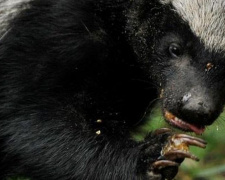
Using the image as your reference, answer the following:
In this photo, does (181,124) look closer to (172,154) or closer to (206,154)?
(172,154)

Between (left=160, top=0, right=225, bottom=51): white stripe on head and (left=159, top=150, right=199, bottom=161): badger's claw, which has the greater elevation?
(left=160, top=0, right=225, bottom=51): white stripe on head

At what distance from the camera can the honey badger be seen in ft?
23.6

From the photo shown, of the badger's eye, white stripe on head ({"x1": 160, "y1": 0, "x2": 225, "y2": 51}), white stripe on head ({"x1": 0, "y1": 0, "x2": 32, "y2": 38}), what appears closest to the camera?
white stripe on head ({"x1": 160, "y1": 0, "x2": 225, "y2": 51})

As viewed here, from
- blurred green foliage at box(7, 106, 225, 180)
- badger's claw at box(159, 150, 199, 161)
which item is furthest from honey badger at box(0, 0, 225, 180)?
Answer: blurred green foliage at box(7, 106, 225, 180)

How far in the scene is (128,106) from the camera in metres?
8.31

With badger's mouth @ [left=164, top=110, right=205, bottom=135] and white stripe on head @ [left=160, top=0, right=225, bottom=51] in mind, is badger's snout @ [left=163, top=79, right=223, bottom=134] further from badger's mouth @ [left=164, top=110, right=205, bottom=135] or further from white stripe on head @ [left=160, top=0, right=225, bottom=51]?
white stripe on head @ [left=160, top=0, right=225, bottom=51]

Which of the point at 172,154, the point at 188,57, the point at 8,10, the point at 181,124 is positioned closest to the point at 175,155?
the point at 172,154

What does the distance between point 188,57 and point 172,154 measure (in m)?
0.84

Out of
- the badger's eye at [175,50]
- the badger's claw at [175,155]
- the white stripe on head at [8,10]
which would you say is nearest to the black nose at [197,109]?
the badger's claw at [175,155]

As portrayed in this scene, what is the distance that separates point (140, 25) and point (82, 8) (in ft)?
1.81

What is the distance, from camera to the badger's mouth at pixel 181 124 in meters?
7.24

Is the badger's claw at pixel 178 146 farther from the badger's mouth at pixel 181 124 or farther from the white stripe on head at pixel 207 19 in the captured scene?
the white stripe on head at pixel 207 19

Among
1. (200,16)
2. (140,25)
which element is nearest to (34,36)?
(140,25)

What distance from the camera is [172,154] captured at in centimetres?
711
